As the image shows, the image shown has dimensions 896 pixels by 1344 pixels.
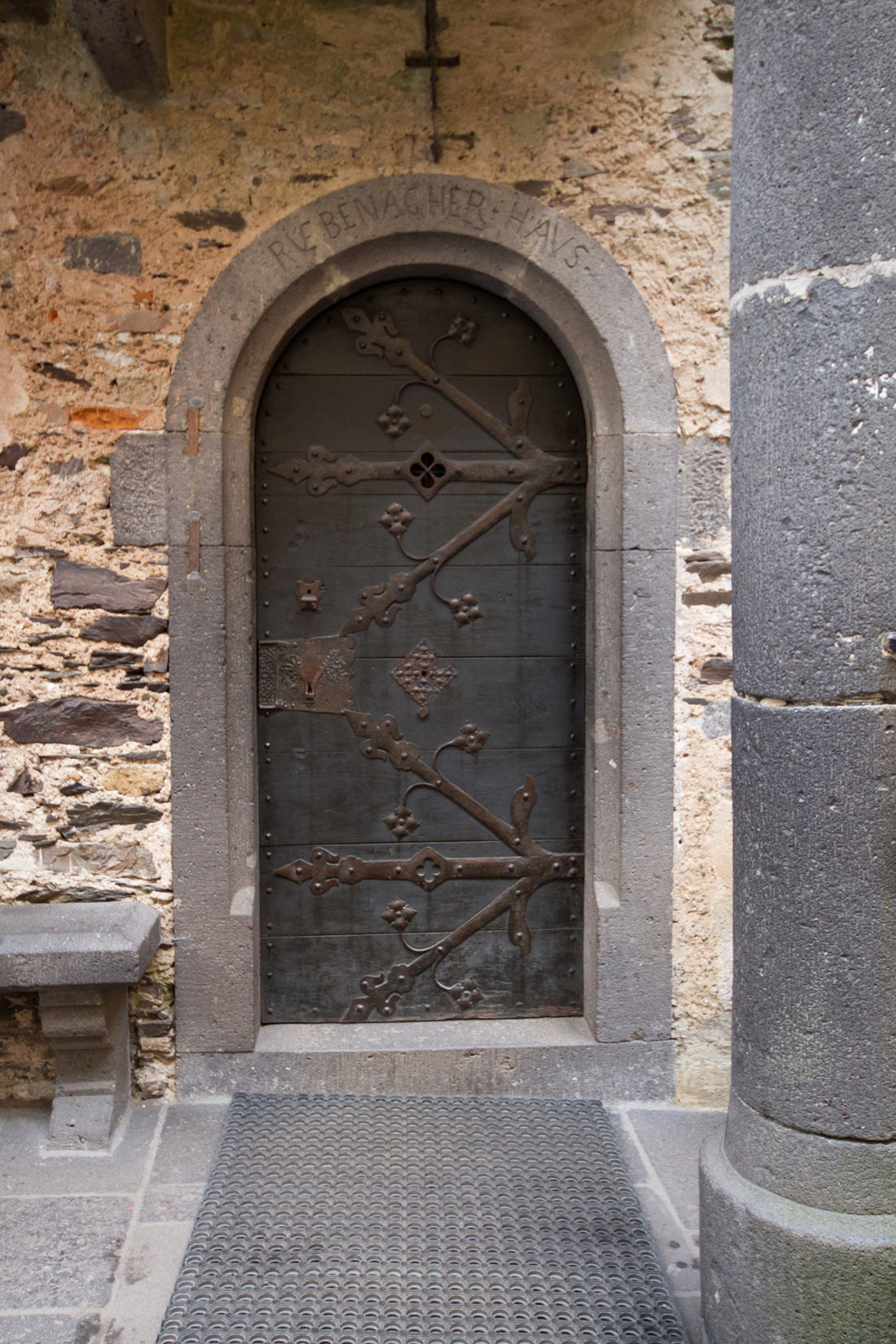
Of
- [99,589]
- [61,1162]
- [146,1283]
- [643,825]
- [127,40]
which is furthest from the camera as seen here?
[643,825]

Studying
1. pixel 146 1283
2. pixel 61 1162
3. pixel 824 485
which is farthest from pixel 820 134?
pixel 61 1162

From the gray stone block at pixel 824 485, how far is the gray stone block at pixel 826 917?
→ 94 millimetres

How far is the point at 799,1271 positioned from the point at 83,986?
1973 mm

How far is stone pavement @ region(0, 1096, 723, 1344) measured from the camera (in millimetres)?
2307

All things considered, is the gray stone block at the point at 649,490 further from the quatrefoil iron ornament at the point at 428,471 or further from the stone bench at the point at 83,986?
the stone bench at the point at 83,986

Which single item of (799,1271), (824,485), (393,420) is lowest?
(799,1271)

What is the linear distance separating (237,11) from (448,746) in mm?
2325

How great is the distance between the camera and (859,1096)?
5.89 feet

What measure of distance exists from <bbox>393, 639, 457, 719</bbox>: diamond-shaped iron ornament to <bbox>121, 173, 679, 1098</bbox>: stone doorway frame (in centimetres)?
48

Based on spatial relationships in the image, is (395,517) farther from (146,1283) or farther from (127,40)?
(146,1283)

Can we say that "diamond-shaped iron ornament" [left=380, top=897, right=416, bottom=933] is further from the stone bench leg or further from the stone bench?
the stone bench leg

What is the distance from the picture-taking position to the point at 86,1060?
3.04 meters

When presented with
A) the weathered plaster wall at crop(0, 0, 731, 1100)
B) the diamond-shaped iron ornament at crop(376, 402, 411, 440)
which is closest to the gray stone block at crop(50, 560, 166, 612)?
the weathered plaster wall at crop(0, 0, 731, 1100)

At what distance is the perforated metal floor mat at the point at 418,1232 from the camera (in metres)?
2.24
